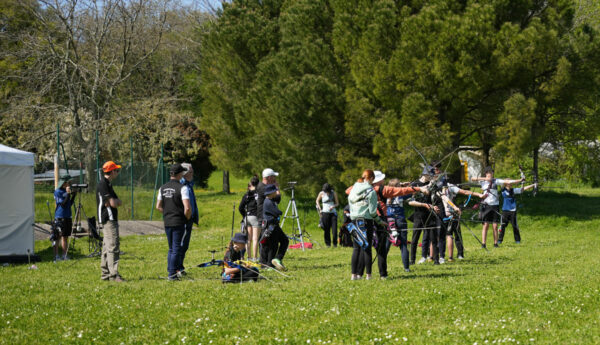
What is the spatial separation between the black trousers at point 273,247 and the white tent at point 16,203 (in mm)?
6209

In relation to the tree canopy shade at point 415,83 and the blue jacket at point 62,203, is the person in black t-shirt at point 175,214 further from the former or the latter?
the tree canopy shade at point 415,83

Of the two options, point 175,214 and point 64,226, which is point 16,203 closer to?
point 64,226

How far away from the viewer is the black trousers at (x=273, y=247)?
12.5 metres

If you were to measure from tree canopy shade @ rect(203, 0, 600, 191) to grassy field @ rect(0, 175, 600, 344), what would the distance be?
10.4 metres

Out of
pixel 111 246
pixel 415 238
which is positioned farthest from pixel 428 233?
pixel 111 246

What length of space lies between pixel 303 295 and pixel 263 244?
11.8 ft

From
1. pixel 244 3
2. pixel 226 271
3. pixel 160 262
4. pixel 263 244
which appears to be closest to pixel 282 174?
pixel 244 3

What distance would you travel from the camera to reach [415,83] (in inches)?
937

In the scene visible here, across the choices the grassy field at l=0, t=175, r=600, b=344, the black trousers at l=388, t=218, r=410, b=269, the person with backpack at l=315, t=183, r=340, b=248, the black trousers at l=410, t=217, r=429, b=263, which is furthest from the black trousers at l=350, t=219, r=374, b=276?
the person with backpack at l=315, t=183, r=340, b=248

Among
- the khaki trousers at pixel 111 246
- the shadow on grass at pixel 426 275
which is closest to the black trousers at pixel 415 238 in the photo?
the shadow on grass at pixel 426 275

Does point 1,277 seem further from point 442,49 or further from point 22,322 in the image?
point 442,49

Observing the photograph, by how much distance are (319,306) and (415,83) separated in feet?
55.3

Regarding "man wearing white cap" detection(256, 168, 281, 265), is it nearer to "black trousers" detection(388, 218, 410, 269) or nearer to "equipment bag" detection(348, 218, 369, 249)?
"black trousers" detection(388, 218, 410, 269)

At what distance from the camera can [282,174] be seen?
27.4 m
